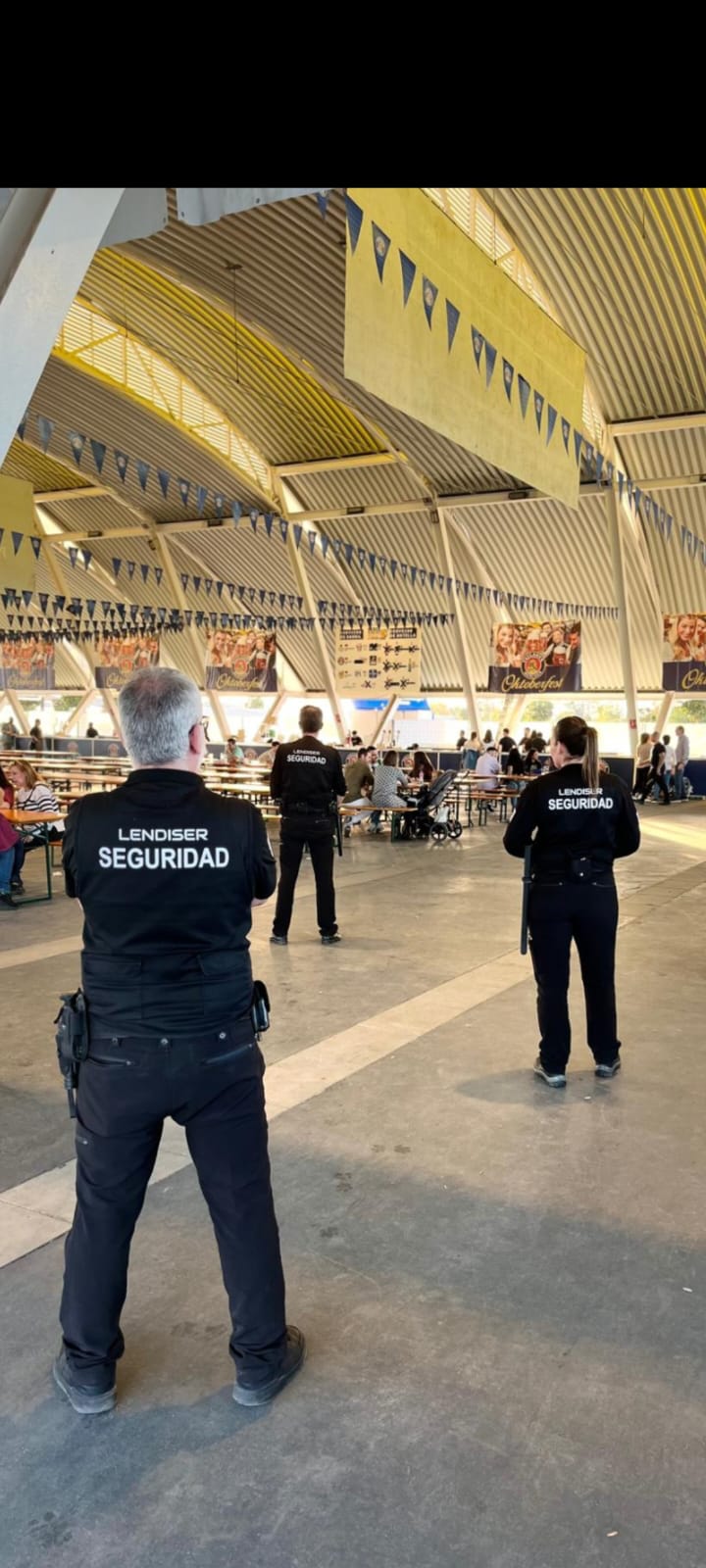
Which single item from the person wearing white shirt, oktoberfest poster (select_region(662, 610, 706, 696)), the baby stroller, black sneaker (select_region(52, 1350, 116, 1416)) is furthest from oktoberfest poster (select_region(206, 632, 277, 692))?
black sneaker (select_region(52, 1350, 116, 1416))

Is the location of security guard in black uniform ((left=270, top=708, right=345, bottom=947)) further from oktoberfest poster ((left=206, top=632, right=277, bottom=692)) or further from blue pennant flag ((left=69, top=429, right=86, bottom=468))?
oktoberfest poster ((left=206, top=632, right=277, bottom=692))

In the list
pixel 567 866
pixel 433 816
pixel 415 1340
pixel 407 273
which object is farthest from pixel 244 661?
pixel 415 1340

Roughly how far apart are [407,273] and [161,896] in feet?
12.2

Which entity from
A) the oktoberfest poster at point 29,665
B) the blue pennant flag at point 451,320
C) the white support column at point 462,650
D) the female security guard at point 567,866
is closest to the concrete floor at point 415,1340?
the female security guard at point 567,866

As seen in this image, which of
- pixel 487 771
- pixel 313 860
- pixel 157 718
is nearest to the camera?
pixel 157 718

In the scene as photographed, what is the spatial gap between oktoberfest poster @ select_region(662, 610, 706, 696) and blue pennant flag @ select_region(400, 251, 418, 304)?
61.7ft

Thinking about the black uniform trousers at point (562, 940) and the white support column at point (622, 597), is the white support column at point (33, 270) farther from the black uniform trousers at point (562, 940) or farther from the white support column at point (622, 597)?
the white support column at point (622, 597)

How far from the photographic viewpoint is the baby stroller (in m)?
14.9

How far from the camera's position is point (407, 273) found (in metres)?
5.04

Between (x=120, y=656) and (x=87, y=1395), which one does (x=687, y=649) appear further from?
(x=87, y=1395)

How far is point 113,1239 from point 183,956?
695mm

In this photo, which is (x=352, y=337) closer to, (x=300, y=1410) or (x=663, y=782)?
(x=300, y=1410)

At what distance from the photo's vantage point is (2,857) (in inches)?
381

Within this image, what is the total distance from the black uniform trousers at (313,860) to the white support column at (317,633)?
20343 mm
